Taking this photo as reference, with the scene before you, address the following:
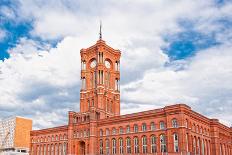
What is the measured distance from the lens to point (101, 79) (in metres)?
113

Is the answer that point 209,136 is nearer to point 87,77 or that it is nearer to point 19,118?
point 87,77

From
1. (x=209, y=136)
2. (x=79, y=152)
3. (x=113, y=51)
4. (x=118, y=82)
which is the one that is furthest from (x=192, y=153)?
(x=113, y=51)

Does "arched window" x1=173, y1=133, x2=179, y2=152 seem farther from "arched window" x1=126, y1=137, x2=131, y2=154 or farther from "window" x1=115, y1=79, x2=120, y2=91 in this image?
"window" x1=115, y1=79, x2=120, y2=91

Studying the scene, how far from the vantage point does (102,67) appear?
114375 mm

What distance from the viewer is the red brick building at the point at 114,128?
80012 mm

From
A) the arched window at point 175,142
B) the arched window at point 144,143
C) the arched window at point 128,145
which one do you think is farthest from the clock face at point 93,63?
the arched window at point 175,142

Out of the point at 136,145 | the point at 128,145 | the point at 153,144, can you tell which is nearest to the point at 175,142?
the point at 153,144

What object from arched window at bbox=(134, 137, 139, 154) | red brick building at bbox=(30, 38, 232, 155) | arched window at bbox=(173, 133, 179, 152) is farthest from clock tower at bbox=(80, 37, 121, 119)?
arched window at bbox=(173, 133, 179, 152)

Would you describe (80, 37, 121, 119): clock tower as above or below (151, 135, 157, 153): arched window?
above

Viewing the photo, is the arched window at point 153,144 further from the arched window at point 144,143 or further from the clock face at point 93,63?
the clock face at point 93,63

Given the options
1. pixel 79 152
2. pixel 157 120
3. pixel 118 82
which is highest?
pixel 118 82

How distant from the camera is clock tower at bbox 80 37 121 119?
11162 centimetres

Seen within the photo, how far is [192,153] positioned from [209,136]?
56.8 ft

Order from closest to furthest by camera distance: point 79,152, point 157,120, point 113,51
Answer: point 157,120 < point 79,152 < point 113,51
